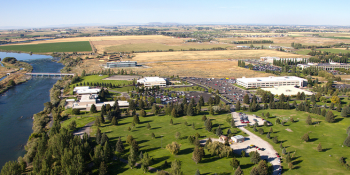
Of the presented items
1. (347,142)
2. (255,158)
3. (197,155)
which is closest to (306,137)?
(347,142)

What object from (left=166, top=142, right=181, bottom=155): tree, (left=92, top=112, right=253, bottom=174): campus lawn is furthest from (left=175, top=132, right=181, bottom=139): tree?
(left=166, top=142, right=181, bottom=155): tree

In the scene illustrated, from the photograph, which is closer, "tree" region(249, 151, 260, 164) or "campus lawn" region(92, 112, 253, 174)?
"campus lawn" region(92, 112, 253, 174)

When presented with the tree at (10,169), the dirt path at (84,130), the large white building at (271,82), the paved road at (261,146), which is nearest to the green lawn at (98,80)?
the dirt path at (84,130)

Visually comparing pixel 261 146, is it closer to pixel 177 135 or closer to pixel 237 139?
pixel 237 139

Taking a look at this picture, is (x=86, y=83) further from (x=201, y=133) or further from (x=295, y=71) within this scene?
(x=295, y=71)

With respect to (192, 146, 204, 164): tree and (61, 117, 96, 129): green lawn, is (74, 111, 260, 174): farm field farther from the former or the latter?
(61, 117, 96, 129): green lawn

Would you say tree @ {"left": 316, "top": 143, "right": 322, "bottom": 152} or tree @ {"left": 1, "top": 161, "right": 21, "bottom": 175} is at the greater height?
tree @ {"left": 1, "top": 161, "right": 21, "bottom": 175}


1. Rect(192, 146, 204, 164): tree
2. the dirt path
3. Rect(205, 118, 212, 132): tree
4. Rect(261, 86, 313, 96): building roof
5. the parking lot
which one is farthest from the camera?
Rect(261, 86, 313, 96): building roof

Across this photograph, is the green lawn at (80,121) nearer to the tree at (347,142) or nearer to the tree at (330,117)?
the tree at (347,142)
